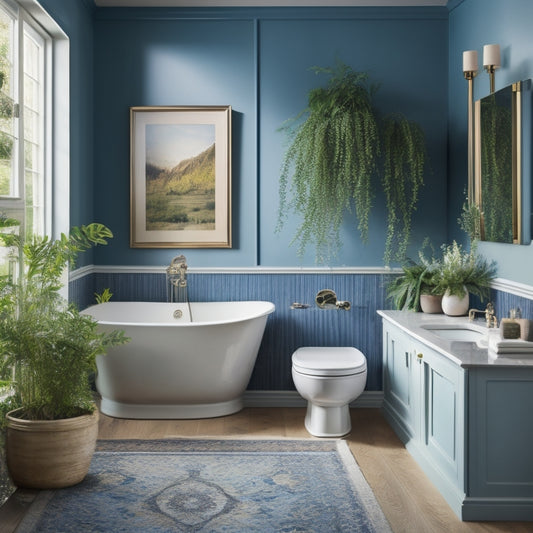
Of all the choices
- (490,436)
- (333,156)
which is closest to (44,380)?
(490,436)

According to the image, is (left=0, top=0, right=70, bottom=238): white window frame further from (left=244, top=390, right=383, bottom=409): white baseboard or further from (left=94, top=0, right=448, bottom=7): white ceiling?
(left=244, top=390, right=383, bottom=409): white baseboard

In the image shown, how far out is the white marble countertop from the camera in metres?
2.83

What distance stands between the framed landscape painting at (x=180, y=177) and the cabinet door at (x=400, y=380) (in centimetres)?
131

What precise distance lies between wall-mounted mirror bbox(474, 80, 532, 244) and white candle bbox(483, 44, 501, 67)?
0.17 metres

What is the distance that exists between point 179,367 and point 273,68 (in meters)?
2.11

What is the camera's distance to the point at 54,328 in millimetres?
3064

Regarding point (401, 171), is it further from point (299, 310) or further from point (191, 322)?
point (191, 322)

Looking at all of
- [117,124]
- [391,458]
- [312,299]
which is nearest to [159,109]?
[117,124]

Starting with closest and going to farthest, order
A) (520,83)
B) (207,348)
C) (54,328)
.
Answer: (54,328) → (520,83) → (207,348)

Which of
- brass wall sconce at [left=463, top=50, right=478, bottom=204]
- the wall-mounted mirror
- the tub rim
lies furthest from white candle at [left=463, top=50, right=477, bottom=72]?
the tub rim

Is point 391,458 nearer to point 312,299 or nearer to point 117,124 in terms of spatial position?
point 312,299

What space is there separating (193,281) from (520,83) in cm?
242

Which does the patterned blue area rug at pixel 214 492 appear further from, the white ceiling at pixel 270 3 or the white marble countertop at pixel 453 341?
the white ceiling at pixel 270 3

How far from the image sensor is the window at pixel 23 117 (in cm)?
344
